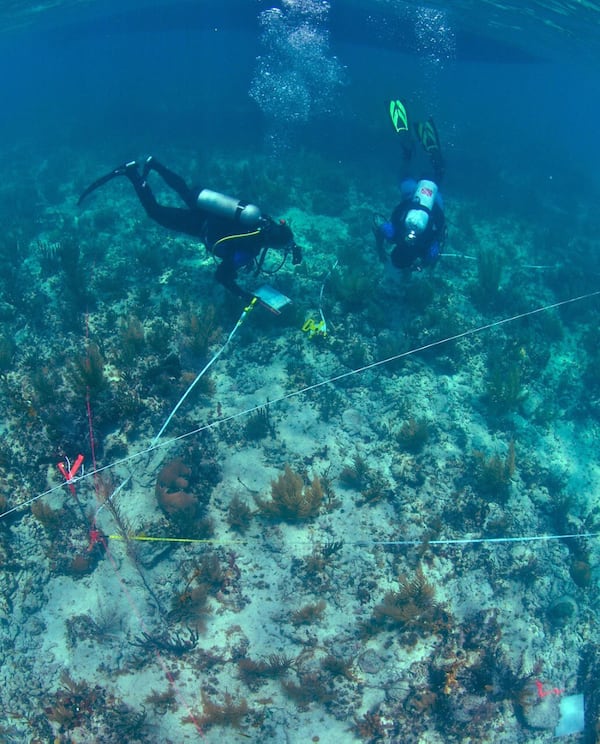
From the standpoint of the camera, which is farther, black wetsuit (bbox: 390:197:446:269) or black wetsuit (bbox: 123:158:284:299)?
black wetsuit (bbox: 390:197:446:269)

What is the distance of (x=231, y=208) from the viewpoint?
8070mm

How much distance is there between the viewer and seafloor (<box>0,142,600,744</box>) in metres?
5.22

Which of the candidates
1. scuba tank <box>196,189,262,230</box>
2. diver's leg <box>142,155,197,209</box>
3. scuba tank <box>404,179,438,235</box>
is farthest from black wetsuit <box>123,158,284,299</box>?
scuba tank <box>404,179,438,235</box>

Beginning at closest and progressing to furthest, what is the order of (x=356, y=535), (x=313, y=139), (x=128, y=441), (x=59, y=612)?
(x=59, y=612) → (x=356, y=535) → (x=128, y=441) → (x=313, y=139)

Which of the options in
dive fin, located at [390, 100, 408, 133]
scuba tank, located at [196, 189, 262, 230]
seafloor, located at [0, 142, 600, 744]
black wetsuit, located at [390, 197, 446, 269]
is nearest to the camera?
seafloor, located at [0, 142, 600, 744]

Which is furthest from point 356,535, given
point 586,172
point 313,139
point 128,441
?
point 586,172

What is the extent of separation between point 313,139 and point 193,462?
20.8 m

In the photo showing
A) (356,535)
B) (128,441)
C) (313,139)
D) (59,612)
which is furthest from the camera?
(313,139)

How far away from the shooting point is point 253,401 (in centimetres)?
771

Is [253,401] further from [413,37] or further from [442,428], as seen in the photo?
[413,37]

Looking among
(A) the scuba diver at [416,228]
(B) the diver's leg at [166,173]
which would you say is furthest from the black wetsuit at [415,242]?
(B) the diver's leg at [166,173]

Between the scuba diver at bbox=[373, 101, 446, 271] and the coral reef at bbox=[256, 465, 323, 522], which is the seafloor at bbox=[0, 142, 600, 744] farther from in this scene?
the scuba diver at bbox=[373, 101, 446, 271]

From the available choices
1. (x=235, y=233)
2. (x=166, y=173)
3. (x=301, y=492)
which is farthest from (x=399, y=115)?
(x=301, y=492)

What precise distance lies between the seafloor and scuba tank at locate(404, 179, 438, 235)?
1.56 metres
